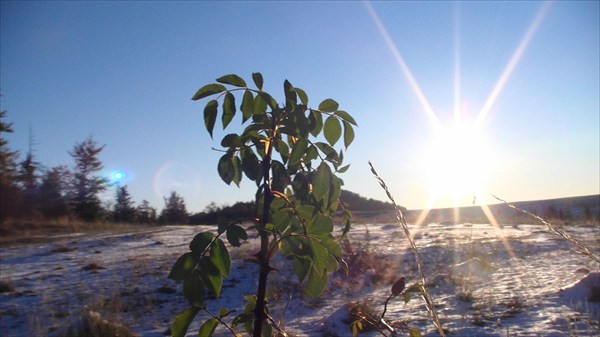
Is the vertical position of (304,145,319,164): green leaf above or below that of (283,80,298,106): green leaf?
below

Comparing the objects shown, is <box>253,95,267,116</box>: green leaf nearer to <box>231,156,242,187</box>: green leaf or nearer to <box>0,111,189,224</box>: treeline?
<box>231,156,242,187</box>: green leaf

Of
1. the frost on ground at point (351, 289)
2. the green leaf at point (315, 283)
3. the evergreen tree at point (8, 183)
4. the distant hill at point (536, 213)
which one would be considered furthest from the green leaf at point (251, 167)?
the evergreen tree at point (8, 183)

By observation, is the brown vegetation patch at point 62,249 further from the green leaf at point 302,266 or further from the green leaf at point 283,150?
the green leaf at point 302,266

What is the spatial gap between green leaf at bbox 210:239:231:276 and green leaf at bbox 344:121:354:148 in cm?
41

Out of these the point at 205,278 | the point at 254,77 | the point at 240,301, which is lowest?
the point at 240,301

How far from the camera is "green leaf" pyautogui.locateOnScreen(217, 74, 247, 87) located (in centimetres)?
97

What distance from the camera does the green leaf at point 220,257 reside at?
2.77 feet

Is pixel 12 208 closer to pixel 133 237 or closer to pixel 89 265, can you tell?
pixel 133 237

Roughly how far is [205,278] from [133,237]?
1109cm

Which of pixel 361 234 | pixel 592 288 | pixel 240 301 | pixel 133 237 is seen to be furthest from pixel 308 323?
pixel 133 237

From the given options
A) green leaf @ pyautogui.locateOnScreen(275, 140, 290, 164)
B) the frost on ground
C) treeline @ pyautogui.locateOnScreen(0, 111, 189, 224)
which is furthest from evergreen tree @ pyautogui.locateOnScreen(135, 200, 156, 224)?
green leaf @ pyautogui.locateOnScreen(275, 140, 290, 164)

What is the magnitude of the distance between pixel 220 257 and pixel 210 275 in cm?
4

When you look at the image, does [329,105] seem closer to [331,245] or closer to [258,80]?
[258,80]

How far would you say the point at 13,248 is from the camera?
9.52 meters
